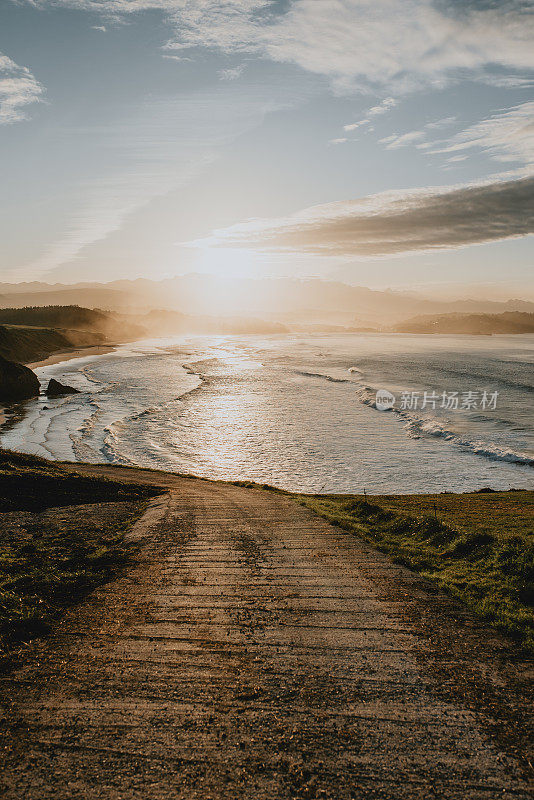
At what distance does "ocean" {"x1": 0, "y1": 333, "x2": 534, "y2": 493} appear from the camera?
2531 cm

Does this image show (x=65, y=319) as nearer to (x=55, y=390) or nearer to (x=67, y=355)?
(x=67, y=355)

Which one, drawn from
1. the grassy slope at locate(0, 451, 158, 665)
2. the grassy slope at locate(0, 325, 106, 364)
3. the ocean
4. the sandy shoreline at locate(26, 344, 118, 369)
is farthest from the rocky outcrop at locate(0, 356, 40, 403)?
the grassy slope at locate(0, 451, 158, 665)

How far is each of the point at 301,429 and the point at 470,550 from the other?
26.7 meters

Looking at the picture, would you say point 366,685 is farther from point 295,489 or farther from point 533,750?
point 295,489

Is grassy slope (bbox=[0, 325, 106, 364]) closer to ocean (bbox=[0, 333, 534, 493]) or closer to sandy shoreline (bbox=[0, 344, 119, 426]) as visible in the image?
sandy shoreline (bbox=[0, 344, 119, 426])

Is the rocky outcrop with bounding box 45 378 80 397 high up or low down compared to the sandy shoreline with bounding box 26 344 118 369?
down

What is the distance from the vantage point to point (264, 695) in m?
5.18

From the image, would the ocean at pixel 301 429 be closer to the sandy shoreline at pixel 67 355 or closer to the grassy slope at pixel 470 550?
the grassy slope at pixel 470 550

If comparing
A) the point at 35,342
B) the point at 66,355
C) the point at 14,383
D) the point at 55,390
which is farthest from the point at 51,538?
the point at 35,342

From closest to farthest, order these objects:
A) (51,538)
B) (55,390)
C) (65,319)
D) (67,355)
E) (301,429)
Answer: (51,538) < (301,429) < (55,390) < (67,355) < (65,319)

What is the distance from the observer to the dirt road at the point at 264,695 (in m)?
4.09

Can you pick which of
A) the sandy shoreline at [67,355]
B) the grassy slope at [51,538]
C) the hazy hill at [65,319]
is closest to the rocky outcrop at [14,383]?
Result: the sandy shoreline at [67,355]

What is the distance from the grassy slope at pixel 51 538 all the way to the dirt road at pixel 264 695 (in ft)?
1.81

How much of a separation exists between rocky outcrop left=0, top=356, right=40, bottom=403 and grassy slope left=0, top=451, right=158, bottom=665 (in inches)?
1304
